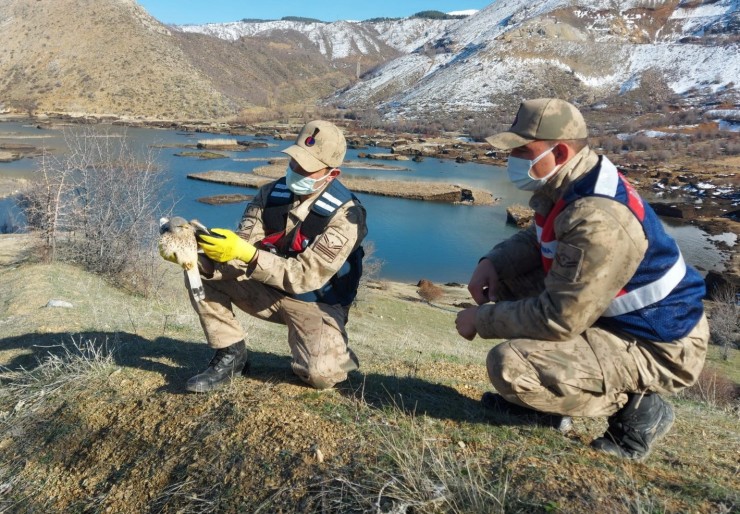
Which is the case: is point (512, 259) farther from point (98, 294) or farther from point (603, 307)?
point (98, 294)

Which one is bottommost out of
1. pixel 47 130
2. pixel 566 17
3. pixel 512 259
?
pixel 47 130

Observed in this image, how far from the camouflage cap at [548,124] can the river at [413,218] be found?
20.6 meters

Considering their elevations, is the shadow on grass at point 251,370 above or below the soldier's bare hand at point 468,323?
below

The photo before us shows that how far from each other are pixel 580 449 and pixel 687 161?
74451 millimetres

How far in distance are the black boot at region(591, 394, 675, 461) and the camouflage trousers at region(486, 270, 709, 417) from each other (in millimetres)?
120

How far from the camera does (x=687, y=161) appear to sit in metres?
67.4

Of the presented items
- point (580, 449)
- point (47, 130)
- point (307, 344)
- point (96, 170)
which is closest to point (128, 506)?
point (307, 344)

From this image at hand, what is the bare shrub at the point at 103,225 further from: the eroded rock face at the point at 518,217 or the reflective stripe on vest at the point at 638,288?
the eroded rock face at the point at 518,217

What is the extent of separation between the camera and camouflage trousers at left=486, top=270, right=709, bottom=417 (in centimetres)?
290

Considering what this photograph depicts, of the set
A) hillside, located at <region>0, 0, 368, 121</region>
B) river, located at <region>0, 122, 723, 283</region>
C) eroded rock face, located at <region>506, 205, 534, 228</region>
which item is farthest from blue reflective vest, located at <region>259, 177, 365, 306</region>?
hillside, located at <region>0, 0, 368, 121</region>

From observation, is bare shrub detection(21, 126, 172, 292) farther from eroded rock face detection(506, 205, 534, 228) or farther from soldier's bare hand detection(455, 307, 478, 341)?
eroded rock face detection(506, 205, 534, 228)

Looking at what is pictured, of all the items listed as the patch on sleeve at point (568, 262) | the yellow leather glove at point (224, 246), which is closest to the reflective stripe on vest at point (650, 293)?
the patch on sleeve at point (568, 262)

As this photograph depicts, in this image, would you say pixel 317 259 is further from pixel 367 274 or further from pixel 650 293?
pixel 367 274

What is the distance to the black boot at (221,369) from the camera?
3.58 meters
